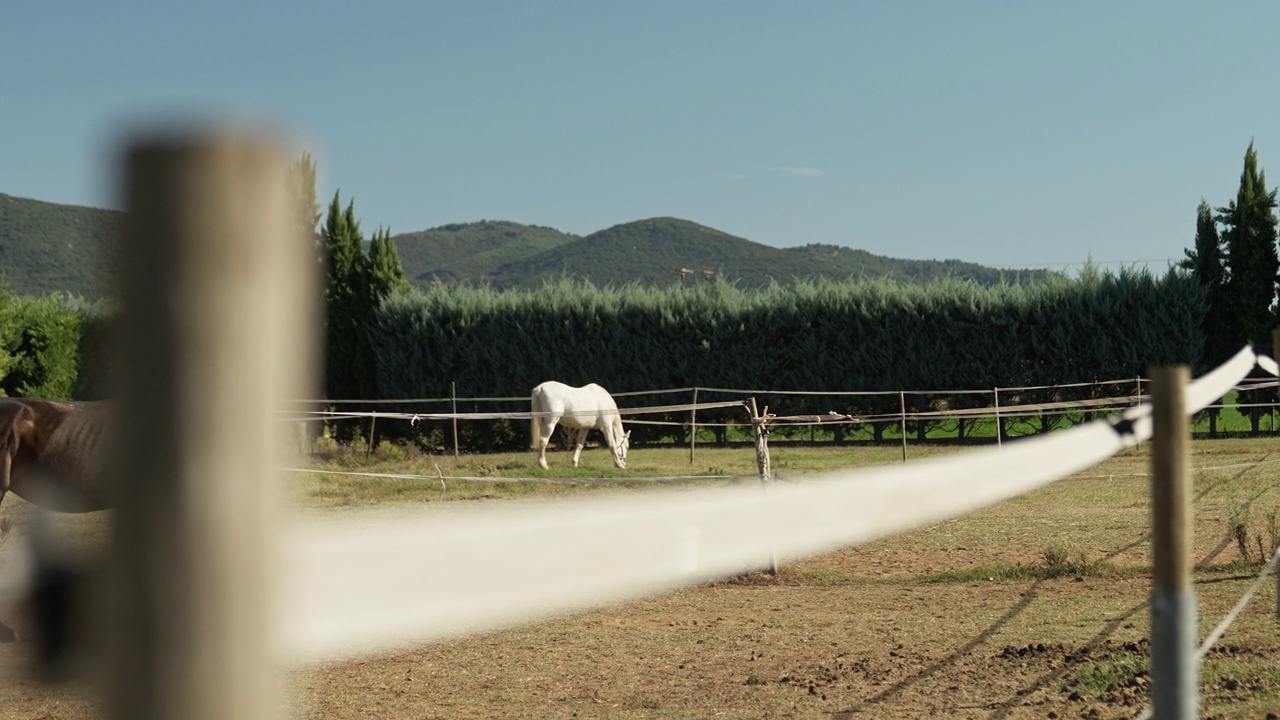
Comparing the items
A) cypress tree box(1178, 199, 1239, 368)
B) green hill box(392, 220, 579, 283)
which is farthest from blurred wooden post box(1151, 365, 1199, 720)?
green hill box(392, 220, 579, 283)

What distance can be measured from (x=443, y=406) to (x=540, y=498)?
404 inches

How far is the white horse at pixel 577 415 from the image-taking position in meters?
16.8

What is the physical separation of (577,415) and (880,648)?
1166 centimetres

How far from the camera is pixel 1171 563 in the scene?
1.71 metres

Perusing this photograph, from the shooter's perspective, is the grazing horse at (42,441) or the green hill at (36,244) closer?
the grazing horse at (42,441)

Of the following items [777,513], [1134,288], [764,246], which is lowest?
[777,513]

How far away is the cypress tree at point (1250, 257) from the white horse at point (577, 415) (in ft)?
39.3

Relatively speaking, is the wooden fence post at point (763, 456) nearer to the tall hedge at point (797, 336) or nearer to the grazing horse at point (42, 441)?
the grazing horse at point (42, 441)

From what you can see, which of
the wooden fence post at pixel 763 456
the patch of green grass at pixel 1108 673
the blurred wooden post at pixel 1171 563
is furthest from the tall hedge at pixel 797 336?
the blurred wooden post at pixel 1171 563

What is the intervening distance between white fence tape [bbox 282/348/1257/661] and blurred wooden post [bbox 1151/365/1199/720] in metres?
0.34

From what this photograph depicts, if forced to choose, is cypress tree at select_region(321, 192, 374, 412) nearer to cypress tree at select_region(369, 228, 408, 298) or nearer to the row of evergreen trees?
cypress tree at select_region(369, 228, 408, 298)

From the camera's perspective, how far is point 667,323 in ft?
72.4

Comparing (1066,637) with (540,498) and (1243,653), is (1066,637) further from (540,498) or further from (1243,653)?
(540,498)

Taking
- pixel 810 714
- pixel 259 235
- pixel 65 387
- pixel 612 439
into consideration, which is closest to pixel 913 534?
pixel 810 714
